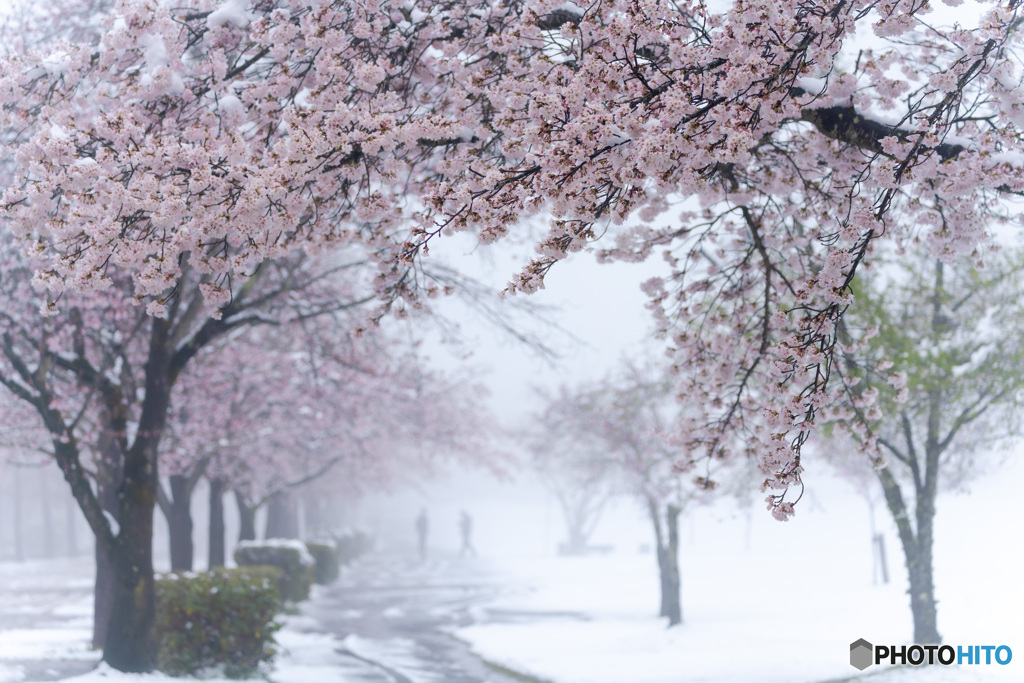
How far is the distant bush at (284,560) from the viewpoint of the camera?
19831 millimetres

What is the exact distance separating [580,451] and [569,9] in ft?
75.6

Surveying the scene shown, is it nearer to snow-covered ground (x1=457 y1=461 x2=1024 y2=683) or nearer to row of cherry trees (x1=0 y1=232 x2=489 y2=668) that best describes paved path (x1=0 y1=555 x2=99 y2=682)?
row of cherry trees (x1=0 y1=232 x2=489 y2=668)

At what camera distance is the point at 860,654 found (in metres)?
12.3

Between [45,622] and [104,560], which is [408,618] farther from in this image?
[104,560]

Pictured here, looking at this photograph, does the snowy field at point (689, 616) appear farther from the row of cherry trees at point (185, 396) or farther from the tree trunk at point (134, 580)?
the row of cherry trees at point (185, 396)

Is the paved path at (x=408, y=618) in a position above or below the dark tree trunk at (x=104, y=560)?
below

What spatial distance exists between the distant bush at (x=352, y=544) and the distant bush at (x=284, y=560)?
12418 millimetres

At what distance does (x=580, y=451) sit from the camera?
2769 centimetres

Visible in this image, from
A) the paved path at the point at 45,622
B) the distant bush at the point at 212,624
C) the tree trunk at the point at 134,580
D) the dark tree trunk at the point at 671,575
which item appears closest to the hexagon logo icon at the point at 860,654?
the dark tree trunk at the point at 671,575

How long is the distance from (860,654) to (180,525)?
1212 centimetres

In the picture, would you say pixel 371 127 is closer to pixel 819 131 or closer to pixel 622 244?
pixel 622 244

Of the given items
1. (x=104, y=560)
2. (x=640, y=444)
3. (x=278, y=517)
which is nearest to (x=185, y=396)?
(x=104, y=560)

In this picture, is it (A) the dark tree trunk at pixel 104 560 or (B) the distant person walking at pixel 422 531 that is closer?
(A) the dark tree trunk at pixel 104 560

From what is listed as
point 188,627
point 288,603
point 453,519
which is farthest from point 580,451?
point 453,519
